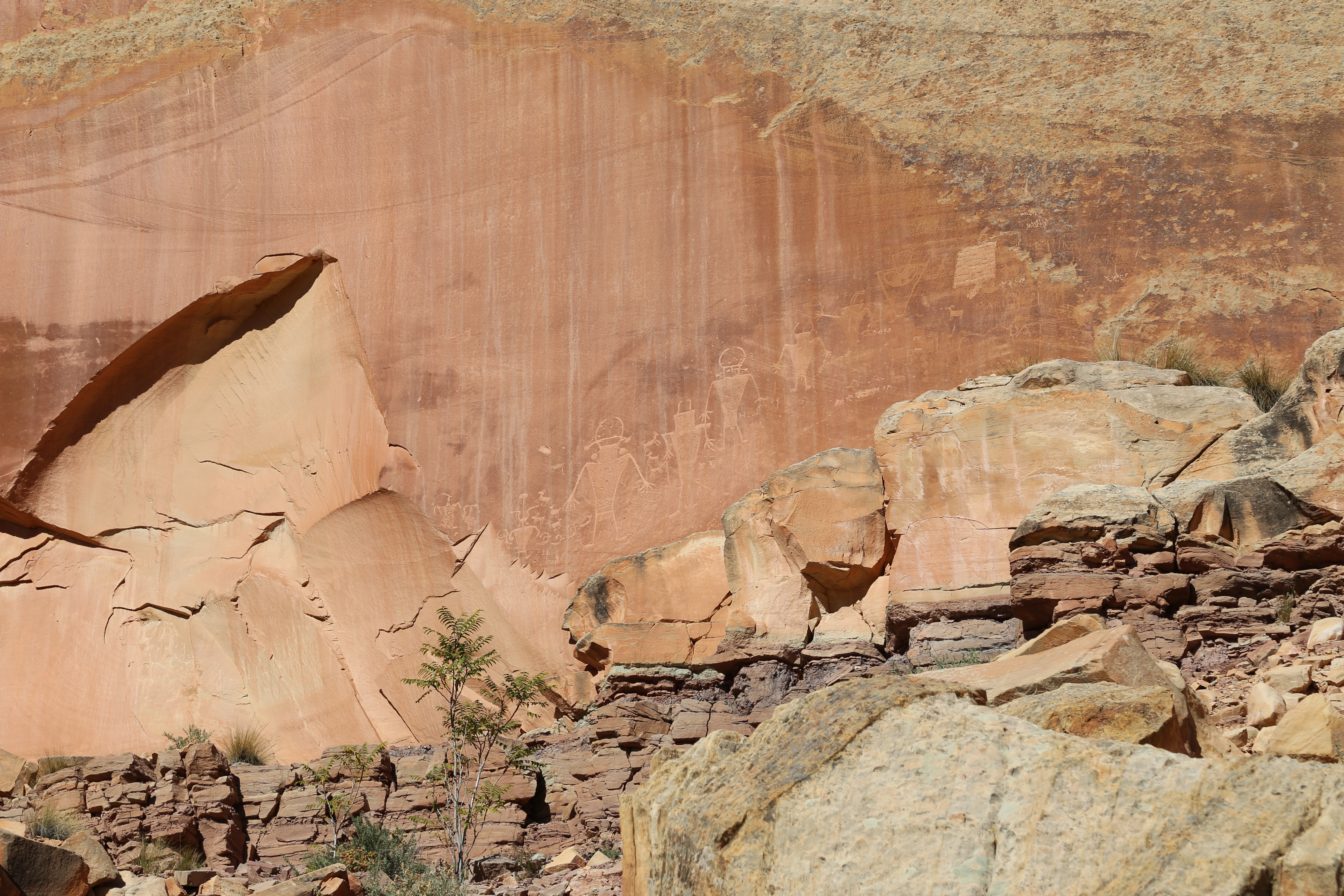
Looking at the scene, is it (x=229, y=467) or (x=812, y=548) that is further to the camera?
(x=229, y=467)

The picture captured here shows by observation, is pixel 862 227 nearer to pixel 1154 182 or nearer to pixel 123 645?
pixel 1154 182

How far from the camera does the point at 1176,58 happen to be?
12.9 metres

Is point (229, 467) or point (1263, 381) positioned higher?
point (1263, 381)

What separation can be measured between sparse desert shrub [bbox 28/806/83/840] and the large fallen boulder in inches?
81.1

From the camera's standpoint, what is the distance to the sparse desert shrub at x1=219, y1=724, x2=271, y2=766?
12.1 meters

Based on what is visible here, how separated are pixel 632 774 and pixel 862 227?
18.5 feet

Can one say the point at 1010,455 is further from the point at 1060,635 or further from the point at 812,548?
the point at 1060,635

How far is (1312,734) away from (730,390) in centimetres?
833

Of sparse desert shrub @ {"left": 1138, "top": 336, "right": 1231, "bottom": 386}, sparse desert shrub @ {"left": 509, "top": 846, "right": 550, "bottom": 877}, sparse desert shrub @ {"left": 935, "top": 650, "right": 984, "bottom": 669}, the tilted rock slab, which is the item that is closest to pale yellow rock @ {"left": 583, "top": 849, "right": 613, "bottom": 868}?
sparse desert shrub @ {"left": 935, "top": 650, "right": 984, "bottom": 669}

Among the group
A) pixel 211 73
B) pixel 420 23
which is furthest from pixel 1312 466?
pixel 211 73

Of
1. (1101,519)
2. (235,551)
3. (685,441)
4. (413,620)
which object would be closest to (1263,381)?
(1101,519)

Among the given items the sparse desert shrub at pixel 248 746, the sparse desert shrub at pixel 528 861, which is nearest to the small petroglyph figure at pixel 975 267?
the sparse desert shrub at pixel 528 861

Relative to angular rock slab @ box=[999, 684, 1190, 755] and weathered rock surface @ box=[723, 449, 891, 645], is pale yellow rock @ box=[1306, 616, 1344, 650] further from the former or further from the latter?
weathered rock surface @ box=[723, 449, 891, 645]

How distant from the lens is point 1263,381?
11.0 m
